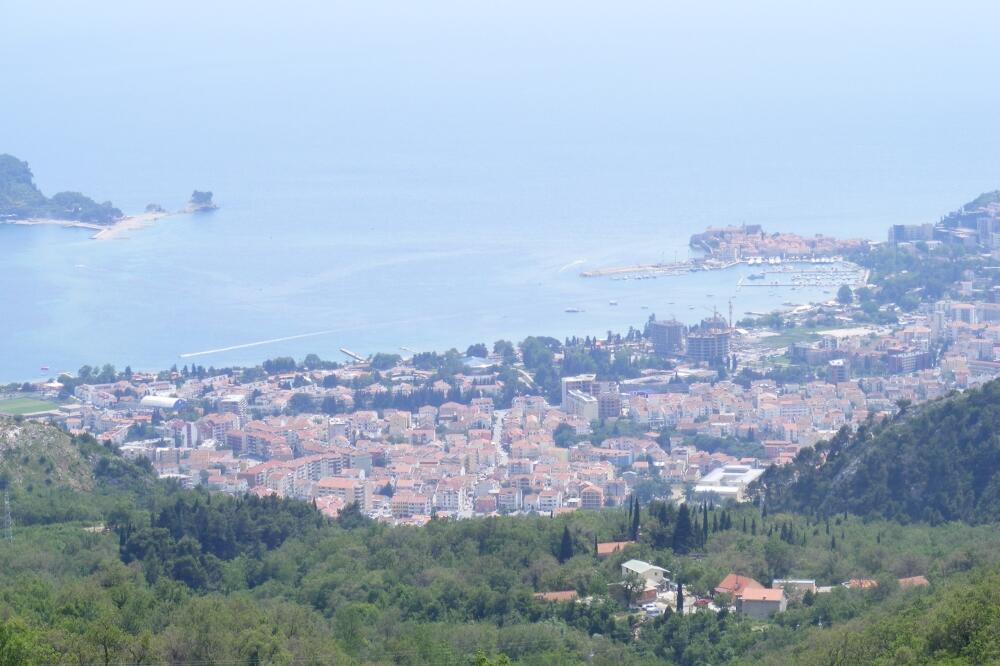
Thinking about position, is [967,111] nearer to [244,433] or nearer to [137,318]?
[137,318]

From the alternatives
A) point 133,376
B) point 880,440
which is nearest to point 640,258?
point 133,376

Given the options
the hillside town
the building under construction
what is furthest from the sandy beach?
the building under construction

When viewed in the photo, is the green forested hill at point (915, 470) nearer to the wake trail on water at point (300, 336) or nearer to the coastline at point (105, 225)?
the wake trail on water at point (300, 336)

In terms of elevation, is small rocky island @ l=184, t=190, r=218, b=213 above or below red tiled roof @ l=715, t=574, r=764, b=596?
above

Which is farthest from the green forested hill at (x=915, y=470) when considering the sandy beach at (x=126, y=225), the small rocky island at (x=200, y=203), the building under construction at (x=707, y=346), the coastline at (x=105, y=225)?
the small rocky island at (x=200, y=203)

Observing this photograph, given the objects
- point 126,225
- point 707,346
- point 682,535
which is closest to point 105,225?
point 126,225

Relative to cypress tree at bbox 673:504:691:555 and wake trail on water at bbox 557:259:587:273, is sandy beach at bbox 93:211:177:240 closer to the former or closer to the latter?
wake trail on water at bbox 557:259:587:273
